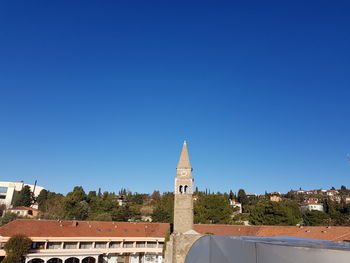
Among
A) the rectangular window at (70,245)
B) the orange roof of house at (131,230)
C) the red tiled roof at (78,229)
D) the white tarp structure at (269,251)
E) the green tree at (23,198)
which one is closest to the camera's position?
the white tarp structure at (269,251)

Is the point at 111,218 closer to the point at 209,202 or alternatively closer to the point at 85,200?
the point at 85,200

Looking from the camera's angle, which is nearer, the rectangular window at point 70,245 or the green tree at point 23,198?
the rectangular window at point 70,245

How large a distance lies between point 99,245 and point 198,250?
2833 cm

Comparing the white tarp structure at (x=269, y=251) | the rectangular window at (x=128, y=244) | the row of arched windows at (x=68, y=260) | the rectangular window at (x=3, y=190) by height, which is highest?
the rectangular window at (x=3, y=190)

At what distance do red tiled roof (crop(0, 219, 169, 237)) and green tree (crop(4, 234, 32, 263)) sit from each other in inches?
74.0

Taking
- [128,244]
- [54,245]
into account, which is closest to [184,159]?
[128,244]

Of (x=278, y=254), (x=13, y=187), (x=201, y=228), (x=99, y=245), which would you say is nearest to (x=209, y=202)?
(x=201, y=228)

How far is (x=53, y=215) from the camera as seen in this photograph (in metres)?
51.2

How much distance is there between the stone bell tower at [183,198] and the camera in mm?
30266

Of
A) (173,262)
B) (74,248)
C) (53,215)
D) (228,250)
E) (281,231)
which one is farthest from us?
(53,215)

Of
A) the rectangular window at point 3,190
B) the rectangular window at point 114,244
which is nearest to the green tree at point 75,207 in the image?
the rectangular window at point 114,244

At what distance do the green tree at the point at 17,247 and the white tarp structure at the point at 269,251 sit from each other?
26.2m

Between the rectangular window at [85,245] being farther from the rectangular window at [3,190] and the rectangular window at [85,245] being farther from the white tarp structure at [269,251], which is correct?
the rectangular window at [3,190]

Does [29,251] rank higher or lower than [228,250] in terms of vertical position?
lower
